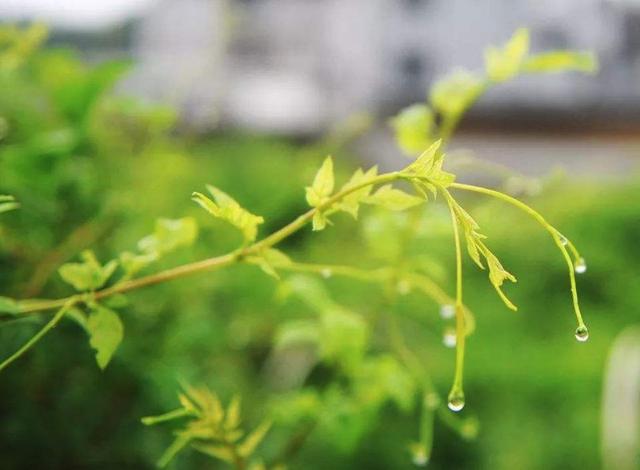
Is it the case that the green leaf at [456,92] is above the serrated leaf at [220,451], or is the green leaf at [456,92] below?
above

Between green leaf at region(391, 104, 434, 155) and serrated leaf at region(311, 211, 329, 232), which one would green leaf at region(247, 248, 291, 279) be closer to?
serrated leaf at region(311, 211, 329, 232)

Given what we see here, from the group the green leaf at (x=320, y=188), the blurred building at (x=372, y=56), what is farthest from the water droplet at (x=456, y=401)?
the blurred building at (x=372, y=56)

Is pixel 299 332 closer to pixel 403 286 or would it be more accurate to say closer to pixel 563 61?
pixel 403 286

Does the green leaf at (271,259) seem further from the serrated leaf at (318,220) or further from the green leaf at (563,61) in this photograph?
the green leaf at (563,61)

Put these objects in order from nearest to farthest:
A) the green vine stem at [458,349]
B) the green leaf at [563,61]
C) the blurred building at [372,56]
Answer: the green vine stem at [458,349]
the green leaf at [563,61]
the blurred building at [372,56]

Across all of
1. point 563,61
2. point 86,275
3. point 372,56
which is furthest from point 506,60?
point 372,56

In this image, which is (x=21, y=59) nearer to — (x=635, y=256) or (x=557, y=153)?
(x=635, y=256)
